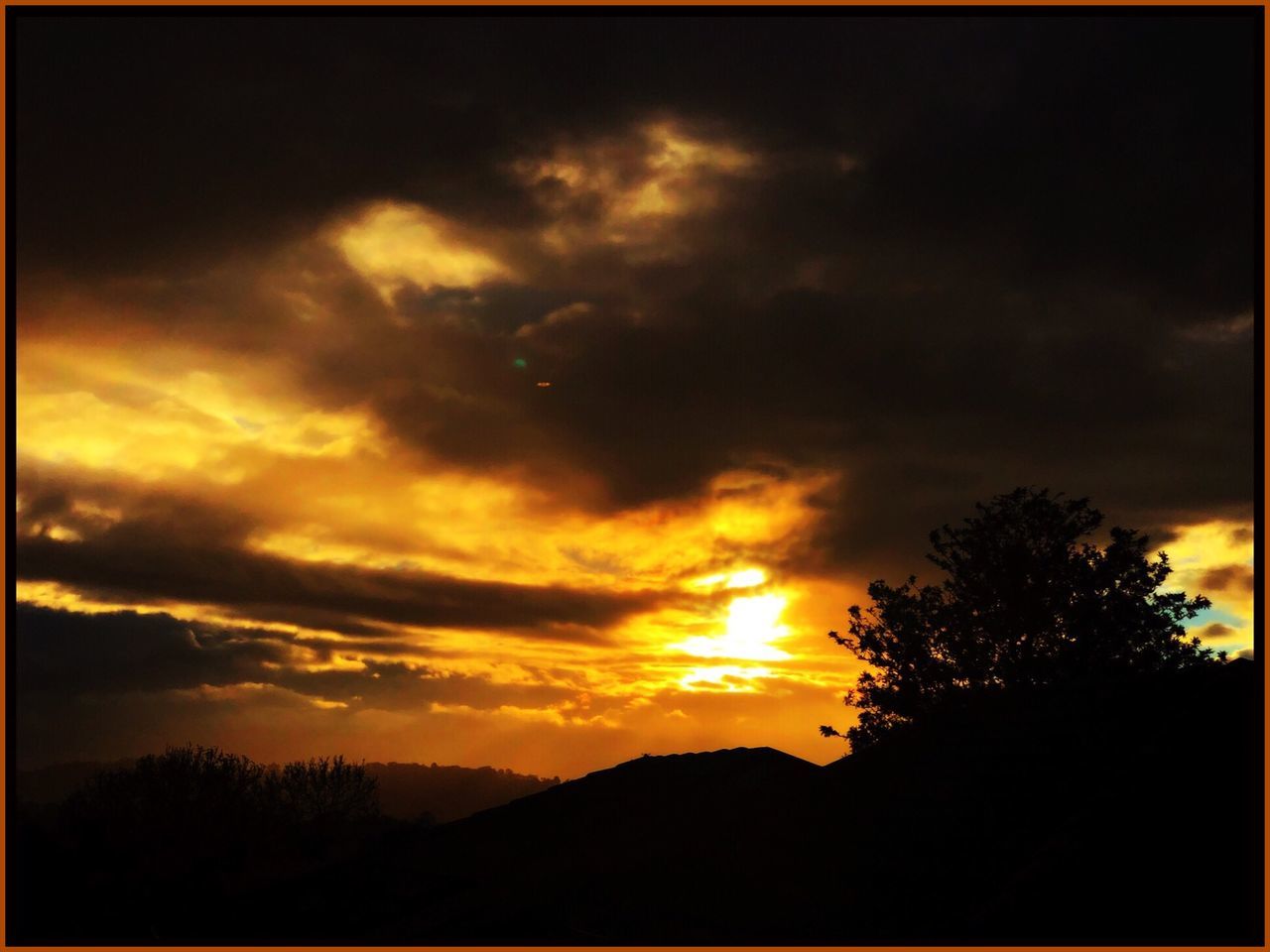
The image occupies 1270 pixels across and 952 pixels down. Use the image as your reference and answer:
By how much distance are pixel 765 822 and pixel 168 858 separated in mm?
55286

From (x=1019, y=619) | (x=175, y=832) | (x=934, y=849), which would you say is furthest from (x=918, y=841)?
(x=175, y=832)

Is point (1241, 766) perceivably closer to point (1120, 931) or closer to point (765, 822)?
point (1120, 931)

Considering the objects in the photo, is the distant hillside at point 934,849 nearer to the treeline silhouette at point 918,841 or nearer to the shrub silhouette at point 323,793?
the treeline silhouette at point 918,841

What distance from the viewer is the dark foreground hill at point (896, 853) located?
12.6 m

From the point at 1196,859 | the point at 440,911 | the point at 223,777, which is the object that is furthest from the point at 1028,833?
the point at 223,777

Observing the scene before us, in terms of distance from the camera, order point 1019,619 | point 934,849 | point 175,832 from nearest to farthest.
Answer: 1. point 934,849
2. point 1019,619
3. point 175,832

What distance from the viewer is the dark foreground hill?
496 inches

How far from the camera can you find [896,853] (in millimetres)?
17078

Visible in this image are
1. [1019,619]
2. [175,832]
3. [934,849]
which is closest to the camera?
[934,849]

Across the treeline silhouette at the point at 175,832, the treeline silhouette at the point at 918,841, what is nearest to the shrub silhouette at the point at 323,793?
the treeline silhouette at the point at 175,832

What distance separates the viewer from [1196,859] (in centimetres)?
1280

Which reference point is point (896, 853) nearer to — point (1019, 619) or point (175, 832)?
point (1019, 619)

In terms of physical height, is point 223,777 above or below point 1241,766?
below

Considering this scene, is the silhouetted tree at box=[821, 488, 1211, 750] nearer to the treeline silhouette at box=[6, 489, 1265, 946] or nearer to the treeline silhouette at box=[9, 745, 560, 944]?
the treeline silhouette at box=[6, 489, 1265, 946]
